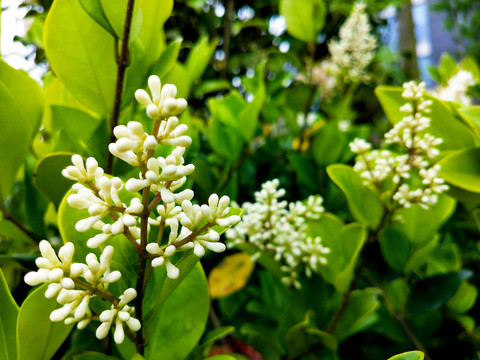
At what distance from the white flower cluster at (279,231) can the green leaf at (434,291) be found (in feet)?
0.81

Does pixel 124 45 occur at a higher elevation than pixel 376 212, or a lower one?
higher

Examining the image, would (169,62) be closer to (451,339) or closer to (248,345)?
(248,345)

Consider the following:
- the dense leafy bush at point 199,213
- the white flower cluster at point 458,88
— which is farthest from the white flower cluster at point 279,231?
the white flower cluster at point 458,88

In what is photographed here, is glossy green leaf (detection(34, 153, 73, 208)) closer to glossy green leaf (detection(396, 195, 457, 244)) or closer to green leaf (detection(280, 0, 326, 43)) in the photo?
glossy green leaf (detection(396, 195, 457, 244))

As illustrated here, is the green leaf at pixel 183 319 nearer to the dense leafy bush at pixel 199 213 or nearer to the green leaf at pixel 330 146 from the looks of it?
the dense leafy bush at pixel 199 213

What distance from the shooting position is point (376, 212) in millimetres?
745

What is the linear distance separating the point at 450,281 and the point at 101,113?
708 mm

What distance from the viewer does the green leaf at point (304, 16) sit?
1.13 m

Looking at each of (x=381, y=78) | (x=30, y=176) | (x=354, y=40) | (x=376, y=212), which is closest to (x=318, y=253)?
(x=376, y=212)

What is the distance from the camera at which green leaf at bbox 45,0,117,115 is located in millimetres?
568

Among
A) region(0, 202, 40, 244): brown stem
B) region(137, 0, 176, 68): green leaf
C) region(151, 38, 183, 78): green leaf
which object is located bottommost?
region(0, 202, 40, 244): brown stem

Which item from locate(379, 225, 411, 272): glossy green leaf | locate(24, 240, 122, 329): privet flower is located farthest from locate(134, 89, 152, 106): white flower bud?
locate(379, 225, 411, 272): glossy green leaf

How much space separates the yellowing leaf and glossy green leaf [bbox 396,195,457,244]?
A: 0.34m

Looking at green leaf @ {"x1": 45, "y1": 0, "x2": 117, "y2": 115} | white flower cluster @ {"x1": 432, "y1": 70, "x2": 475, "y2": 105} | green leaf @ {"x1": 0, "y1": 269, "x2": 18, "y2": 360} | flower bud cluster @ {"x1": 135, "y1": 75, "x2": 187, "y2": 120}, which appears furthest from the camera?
white flower cluster @ {"x1": 432, "y1": 70, "x2": 475, "y2": 105}
